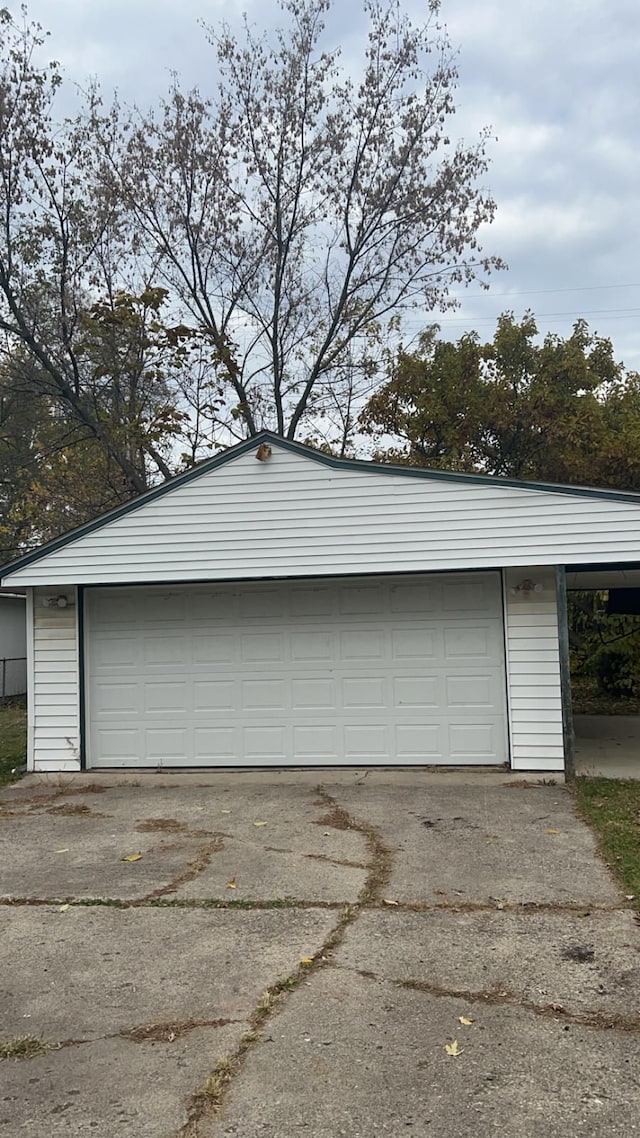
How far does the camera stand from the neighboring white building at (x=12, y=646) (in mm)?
19547

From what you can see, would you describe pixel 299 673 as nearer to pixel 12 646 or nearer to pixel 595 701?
pixel 595 701

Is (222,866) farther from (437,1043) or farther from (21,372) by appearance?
(21,372)

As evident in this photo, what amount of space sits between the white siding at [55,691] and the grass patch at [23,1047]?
6838 millimetres

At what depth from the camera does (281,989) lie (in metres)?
4.12

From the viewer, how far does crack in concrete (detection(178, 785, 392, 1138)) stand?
3.12 m

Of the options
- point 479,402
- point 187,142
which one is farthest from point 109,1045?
point 187,142

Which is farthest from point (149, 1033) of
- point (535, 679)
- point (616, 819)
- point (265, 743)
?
point (265, 743)

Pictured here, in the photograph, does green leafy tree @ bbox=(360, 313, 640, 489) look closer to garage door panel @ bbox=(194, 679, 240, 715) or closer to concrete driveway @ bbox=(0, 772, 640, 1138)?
garage door panel @ bbox=(194, 679, 240, 715)

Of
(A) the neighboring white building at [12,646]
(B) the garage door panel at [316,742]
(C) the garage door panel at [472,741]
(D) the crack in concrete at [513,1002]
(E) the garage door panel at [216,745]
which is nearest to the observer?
(D) the crack in concrete at [513,1002]

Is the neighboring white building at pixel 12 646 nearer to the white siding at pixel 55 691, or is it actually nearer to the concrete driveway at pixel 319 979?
the white siding at pixel 55 691

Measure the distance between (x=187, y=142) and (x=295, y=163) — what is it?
2.41 meters

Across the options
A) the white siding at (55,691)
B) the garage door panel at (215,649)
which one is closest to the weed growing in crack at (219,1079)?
the garage door panel at (215,649)

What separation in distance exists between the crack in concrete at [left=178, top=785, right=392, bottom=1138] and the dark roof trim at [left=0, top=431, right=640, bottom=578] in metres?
3.79

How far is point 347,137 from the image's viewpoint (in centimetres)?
1953
